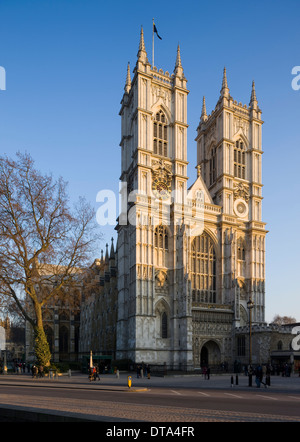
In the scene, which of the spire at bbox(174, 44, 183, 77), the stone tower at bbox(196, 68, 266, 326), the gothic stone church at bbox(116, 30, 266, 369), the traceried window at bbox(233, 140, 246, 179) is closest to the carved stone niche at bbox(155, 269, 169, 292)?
the gothic stone church at bbox(116, 30, 266, 369)

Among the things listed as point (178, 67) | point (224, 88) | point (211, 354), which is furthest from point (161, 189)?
point (211, 354)

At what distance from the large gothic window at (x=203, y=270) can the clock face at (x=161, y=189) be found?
21.1 feet

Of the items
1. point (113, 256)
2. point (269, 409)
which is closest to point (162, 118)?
point (113, 256)

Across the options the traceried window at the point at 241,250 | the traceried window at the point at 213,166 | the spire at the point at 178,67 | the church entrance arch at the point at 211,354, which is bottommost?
the church entrance arch at the point at 211,354

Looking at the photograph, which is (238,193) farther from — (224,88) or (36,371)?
(36,371)

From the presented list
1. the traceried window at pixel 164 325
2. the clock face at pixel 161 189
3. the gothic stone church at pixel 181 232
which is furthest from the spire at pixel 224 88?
the traceried window at pixel 164 325

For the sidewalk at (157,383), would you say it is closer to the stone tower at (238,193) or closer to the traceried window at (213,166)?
the stone tower at (238,193)

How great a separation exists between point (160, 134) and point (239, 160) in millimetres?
11898

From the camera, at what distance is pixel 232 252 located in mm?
55875

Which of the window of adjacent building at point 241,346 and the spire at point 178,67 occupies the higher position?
the spire at point 178,67

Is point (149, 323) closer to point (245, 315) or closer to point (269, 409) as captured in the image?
point (245, 315)

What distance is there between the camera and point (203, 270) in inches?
2207

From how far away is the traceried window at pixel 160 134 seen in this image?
56.2 m

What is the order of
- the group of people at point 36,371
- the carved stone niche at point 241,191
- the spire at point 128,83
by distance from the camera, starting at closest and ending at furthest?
the group of people at point 36,371, the carved stone niche at point 241,191, the spire at point 128,83
